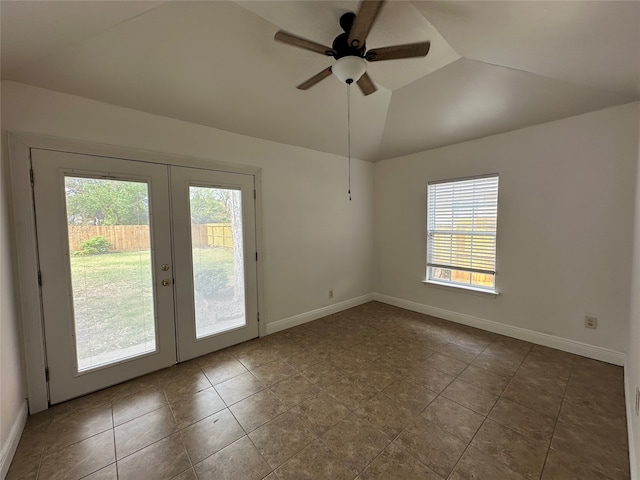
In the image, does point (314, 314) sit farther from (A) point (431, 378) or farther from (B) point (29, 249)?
(B) point (29, 249)

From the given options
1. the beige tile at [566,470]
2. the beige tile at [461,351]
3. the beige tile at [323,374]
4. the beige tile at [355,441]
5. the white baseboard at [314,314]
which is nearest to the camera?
the beige tile at [566,470]

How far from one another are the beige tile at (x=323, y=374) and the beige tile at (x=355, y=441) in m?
0.48

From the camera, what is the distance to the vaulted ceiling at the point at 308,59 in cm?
149

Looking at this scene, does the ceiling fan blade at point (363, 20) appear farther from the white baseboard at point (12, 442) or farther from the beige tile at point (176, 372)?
the white baseboard at point (12, 442)

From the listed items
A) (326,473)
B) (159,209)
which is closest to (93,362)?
(159,209)

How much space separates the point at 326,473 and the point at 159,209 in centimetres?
253

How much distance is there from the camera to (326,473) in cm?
149

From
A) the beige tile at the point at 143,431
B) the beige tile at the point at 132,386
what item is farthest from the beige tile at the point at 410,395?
the beige tile at the point at 132,386

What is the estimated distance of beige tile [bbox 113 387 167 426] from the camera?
6.50 ft

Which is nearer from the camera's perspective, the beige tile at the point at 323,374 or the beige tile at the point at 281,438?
the beige tile at the point at 281,438

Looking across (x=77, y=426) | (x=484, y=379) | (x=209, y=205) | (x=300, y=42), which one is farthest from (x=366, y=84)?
(x=77, y=426)

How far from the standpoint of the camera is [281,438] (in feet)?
5.72

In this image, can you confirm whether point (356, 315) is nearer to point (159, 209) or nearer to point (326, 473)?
point (326, 473)

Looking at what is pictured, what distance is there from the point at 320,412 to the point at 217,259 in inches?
73.8
